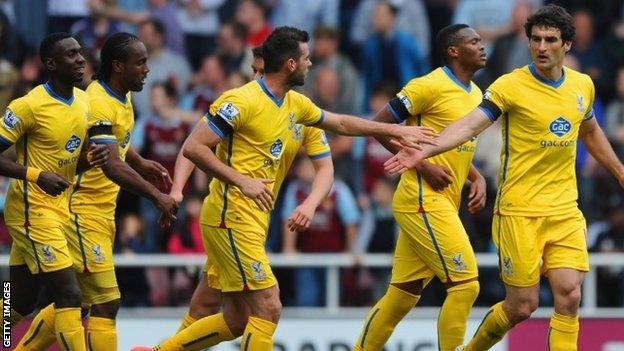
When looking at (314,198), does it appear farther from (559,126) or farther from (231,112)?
(559,126)

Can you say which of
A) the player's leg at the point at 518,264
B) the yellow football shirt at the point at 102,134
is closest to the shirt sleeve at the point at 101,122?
the yellow football shirt at the point at 102,134

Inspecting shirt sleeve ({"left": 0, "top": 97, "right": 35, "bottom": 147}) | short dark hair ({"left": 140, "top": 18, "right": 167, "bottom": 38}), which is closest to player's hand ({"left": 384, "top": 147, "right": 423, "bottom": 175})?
shirt sleeve ({"left": 0, "top": 97, "right": 35, "bottom": 147})

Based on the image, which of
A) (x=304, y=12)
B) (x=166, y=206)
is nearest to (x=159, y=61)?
(x=304, y=12)

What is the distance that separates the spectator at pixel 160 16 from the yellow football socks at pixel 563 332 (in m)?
7.38

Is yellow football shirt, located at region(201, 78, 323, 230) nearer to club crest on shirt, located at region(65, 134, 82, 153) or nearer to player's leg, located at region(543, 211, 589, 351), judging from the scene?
club crest on shirt, located at region(65, 134, 82, 153)

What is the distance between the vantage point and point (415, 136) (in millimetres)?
11766

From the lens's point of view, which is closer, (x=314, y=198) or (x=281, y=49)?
(x=281, y=49)

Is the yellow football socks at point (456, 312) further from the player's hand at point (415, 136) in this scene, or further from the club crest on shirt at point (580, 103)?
the club crest on shirt at point (580, 103)

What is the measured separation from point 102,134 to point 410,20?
20.9ft

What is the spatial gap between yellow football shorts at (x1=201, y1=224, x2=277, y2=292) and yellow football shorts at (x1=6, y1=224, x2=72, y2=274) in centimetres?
105

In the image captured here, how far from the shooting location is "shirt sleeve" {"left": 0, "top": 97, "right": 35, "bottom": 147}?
11766 mm

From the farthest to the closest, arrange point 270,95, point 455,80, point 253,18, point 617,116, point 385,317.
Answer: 1. point 253,18
2. point 617,116
3. point 385,317
4. point 455,80
5. point 270,95

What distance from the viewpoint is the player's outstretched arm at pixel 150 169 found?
42.5ft

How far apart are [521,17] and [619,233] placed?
2632 millimetres
